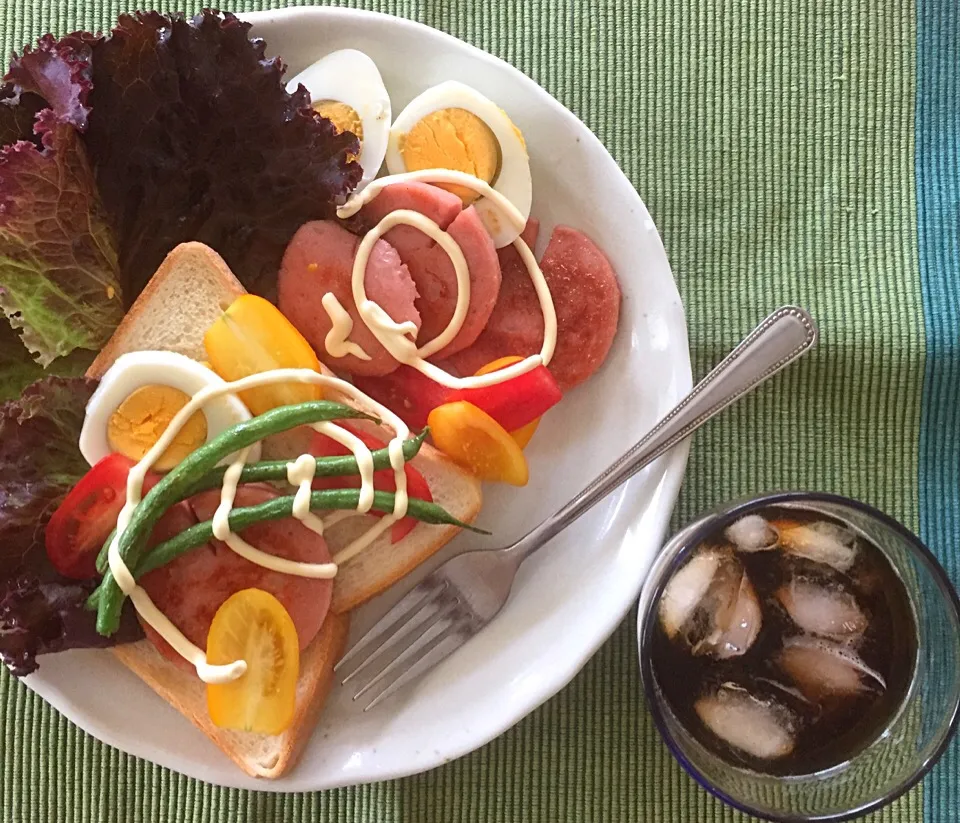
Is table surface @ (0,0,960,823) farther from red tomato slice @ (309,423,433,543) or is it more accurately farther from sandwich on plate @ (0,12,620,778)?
red tomato slice @ (309,423,433,543)

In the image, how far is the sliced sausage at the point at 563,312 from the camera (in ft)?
4.96

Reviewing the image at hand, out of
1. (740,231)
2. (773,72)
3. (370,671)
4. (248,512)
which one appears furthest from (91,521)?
(773,72)

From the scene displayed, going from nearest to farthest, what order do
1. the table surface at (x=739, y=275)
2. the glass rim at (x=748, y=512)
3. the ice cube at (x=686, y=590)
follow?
the glass rim at (x=748, y=512), the ice cube at (x=686, y=590), the table surface at (x=739, y=275)

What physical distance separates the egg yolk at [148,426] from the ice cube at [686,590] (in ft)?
2.55

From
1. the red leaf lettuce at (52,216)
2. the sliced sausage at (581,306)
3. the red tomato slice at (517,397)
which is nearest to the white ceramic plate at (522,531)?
the sliced sausage at (581,306)

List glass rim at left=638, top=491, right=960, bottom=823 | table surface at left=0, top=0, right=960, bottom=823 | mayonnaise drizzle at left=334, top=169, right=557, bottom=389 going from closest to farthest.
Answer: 1. glass rim at left=638, top=491, right=960, bottom=823
2. mayonnaise drizzle at left=334, top=169, right=557, bottom=389
3. table surface at left=0, top=0, right=960, bottom=823

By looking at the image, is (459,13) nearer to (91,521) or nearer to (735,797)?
(91,521)

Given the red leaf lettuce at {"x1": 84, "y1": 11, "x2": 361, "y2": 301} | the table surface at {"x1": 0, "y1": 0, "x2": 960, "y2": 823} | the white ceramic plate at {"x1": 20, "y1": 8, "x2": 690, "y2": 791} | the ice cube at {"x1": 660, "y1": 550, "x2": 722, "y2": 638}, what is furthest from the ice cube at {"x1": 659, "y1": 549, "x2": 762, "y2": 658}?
the red leaf lettuce at {"x1": 84, "y1": 11, "x2": 361, "y2": 301}

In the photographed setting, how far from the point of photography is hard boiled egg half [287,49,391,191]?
1509 millimetres

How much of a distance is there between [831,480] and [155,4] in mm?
1541

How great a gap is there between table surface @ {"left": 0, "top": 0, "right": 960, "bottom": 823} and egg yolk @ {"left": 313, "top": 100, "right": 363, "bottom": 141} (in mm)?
286

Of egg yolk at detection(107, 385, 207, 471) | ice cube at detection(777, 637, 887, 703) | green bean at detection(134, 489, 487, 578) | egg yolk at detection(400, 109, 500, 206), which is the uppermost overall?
egg yolk at detection(400, 109, 500, 206)

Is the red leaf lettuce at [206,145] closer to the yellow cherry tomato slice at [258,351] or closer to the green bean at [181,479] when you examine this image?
the yellow cherry tomato slice at [258,351]

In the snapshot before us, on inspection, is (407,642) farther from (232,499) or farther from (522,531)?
(232,499)
